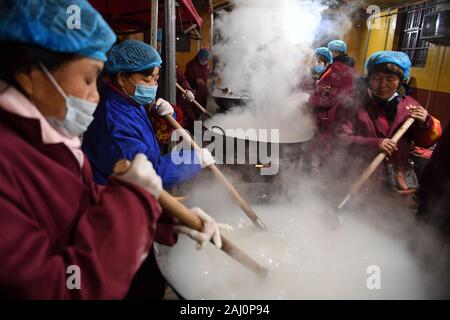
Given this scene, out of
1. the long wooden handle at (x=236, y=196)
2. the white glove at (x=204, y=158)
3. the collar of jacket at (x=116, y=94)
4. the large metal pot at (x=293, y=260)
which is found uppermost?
the collar of jacket at (x=116, y=94)

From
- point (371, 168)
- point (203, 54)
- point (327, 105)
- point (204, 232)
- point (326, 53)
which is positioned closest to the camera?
point (204, 232)

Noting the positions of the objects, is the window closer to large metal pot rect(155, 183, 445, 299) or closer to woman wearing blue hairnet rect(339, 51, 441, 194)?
woman wearing blue hairnet rect(339, 51, 441, 194)

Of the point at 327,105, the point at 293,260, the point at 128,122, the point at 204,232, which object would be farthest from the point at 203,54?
the point at 204,232

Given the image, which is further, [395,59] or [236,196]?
[395,59]

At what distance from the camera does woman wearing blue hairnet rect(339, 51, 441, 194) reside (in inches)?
111

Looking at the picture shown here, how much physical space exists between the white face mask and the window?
10.6 m

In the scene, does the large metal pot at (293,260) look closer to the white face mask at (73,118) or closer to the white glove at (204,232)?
the white glove at (204,232)

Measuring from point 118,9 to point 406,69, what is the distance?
551 centimetres

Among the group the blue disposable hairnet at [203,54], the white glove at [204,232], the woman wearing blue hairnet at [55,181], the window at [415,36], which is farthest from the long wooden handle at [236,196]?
the window at [415,36]

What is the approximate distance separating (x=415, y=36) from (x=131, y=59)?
10736 mm

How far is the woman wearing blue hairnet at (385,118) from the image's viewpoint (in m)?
2.81

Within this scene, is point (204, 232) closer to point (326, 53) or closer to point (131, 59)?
point (131, 59)

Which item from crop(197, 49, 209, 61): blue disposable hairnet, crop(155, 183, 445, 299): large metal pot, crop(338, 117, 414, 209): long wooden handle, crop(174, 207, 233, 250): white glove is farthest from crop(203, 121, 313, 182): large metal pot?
crop(197, 49, 209, 61): blue disposable hairnet

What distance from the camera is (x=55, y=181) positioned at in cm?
101
